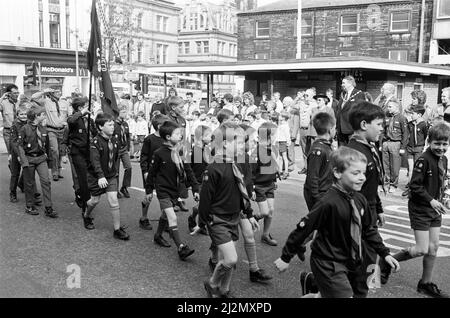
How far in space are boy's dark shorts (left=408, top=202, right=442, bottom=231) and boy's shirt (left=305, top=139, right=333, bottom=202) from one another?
0.94m

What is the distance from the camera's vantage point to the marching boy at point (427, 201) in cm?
493

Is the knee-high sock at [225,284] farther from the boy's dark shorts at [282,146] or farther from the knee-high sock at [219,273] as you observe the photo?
the boy's dark shorts at [282,146]

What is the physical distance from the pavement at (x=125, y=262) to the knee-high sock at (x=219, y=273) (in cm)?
25

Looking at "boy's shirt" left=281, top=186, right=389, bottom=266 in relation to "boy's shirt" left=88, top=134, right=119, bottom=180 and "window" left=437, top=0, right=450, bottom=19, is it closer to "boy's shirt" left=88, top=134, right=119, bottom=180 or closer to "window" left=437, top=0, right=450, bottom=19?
"boy's shirt" left=88, top=134, right=119, bottom=180

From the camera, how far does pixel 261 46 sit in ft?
149

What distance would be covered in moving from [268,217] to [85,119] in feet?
12.6

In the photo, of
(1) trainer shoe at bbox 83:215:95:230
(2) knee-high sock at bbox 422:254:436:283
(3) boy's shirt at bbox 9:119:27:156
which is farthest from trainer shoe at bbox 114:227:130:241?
(2) knee-high sock at bbox 422:254:436:283

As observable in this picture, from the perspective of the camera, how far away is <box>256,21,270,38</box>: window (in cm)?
4522

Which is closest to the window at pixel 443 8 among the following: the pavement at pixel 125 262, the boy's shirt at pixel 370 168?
the pavement at pixel 125 262

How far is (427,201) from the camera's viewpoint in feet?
16.0

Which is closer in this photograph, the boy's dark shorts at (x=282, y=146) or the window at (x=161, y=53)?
the boy's dark shorts at (x=282, y=146)
